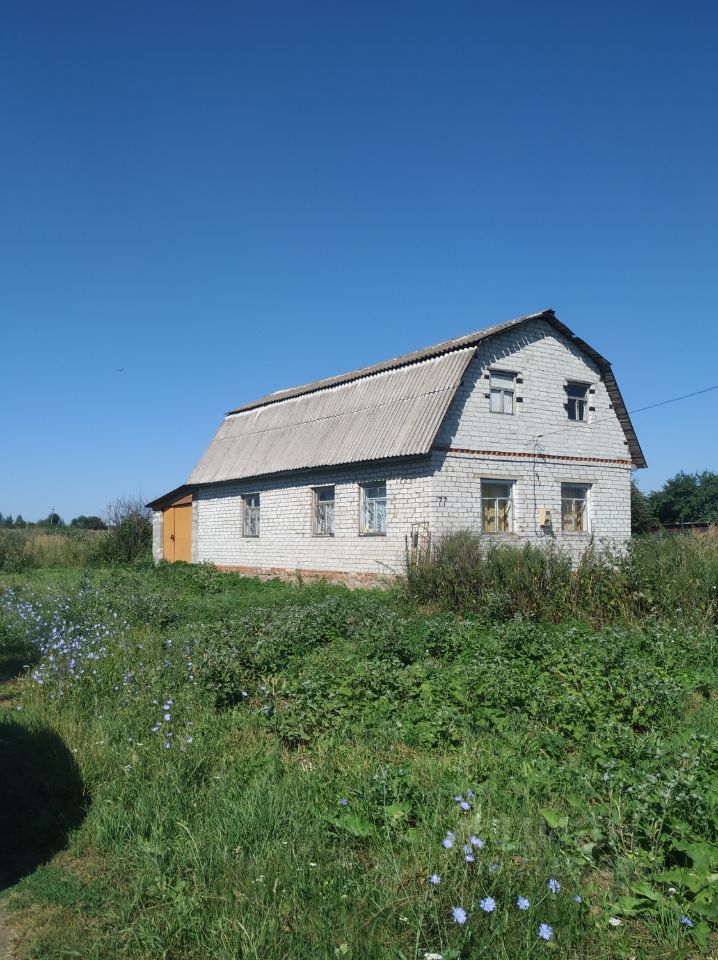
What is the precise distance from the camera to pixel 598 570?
36.3ft

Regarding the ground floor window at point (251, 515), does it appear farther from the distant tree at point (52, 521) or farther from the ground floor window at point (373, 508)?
the distant tree at point (52, 521)

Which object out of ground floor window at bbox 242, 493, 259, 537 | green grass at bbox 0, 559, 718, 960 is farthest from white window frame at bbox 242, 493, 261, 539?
green grass at bbox 0, 559, 718, 960

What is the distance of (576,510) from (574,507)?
106 millimetres

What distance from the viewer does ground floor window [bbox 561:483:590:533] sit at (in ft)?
64.1

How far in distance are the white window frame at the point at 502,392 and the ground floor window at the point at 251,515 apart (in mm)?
8129

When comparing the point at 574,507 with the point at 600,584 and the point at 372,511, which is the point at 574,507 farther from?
the point at 600,584

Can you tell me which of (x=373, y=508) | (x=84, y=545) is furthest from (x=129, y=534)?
(x=373, y=508)

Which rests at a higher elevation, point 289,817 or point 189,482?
point 189,482

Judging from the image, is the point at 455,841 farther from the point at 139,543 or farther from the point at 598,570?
the point at 139,543

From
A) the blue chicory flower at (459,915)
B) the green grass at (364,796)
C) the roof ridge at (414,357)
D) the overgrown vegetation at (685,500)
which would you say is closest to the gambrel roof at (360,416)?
the roof ridge at (414,357)

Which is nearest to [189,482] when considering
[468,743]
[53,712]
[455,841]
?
[53,712]

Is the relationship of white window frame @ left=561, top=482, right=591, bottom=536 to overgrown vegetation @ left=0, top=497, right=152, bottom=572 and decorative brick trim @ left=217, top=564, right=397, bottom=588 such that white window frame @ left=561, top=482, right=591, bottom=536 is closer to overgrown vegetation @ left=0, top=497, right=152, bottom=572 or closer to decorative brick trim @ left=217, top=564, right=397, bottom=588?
decorative brick trim @ left=217, top=564, right=397, bottom=588

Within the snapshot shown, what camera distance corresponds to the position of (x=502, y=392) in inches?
725

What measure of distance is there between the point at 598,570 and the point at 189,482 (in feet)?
55.9
